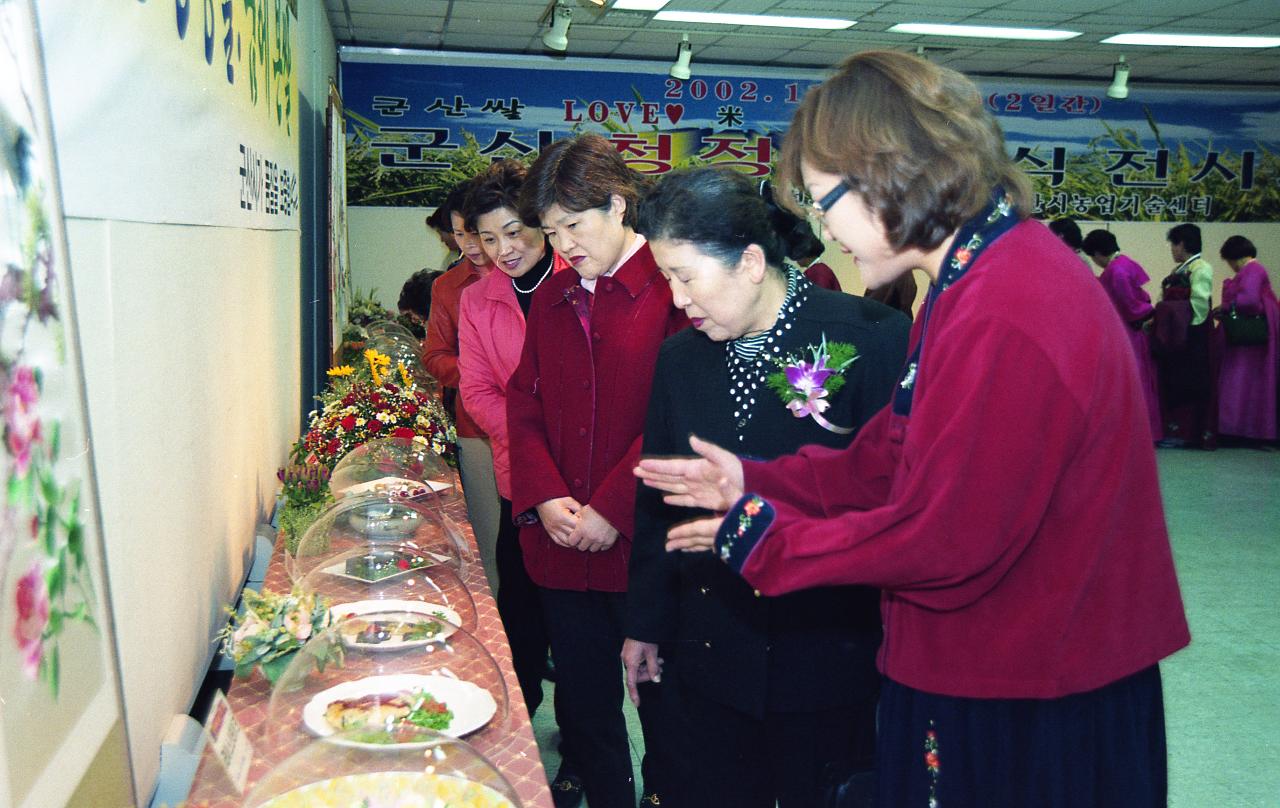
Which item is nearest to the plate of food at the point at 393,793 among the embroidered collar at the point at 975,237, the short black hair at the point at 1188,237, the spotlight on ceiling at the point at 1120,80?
the embroidered collar at the point at 975,237

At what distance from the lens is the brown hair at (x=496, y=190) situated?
3.20 m

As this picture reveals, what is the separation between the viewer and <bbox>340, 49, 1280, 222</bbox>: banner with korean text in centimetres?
952

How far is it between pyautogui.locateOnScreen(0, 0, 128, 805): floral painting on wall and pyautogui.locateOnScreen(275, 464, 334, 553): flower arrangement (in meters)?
1.49

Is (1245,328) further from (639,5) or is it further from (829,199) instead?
(829,199)

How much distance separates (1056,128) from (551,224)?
963 centimetres

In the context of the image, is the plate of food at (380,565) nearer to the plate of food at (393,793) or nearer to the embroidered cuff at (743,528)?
the plate of food at (393,793)

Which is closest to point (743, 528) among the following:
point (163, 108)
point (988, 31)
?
point (163, 108)

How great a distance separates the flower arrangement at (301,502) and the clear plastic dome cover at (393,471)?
55 mm

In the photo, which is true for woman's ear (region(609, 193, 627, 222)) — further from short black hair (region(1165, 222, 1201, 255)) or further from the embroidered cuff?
short black hair (region(1165, 222, 1201, 255))

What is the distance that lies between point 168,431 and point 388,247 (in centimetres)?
815

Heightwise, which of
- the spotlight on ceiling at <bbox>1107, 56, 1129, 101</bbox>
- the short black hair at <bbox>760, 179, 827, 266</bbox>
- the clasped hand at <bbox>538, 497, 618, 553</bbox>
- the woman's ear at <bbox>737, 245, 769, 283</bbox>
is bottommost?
the clasped hand at <bbox>538, 497, 618, 553</bbox>

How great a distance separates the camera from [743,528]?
137cm

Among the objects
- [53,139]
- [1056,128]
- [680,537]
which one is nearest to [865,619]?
[680,537]

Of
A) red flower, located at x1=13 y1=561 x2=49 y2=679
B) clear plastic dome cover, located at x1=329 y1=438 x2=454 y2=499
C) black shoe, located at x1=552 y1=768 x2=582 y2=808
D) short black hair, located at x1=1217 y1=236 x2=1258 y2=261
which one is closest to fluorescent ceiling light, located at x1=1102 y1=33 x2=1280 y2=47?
short black hair, located at x1=1217 y1=236 x2=1258 y2=261
